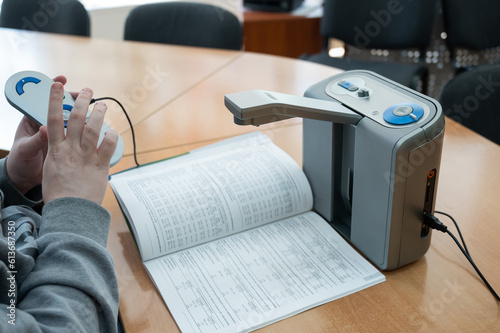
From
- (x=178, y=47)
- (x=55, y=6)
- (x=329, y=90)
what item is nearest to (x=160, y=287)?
(x=329, y=90)

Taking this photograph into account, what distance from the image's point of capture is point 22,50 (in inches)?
66.0

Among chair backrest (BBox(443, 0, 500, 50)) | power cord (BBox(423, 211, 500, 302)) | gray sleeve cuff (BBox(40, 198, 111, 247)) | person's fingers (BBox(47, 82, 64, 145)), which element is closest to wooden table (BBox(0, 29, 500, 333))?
power cord (BBox(423, 211, 500, 302))

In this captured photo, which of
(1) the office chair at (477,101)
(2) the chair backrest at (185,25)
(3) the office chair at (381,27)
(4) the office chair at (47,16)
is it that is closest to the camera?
(1) the office chair at (477,101)

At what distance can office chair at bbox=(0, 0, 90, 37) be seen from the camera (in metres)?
1.94

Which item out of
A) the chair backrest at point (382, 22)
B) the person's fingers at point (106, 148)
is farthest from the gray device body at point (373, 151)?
the chair backrest at point (382, 22)

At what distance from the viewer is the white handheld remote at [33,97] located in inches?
33.7

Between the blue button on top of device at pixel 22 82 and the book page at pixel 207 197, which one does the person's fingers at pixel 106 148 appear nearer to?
the book page at pixel 207 197

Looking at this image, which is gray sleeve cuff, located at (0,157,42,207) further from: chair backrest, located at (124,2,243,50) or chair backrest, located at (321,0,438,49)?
chair backrest, located at (321,0,438,49)

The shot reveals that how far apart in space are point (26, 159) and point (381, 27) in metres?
1.81

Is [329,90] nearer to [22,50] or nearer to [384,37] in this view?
[22,50]

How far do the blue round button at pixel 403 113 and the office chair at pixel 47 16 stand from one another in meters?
1.57

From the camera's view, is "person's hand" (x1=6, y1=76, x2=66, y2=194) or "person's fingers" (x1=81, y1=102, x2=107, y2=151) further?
"person's hand" (x1=6, y1=76, x2=66, y2=194)

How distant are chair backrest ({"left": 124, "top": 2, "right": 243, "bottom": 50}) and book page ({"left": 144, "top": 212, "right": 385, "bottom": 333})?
115cm

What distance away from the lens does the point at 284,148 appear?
109 cm
